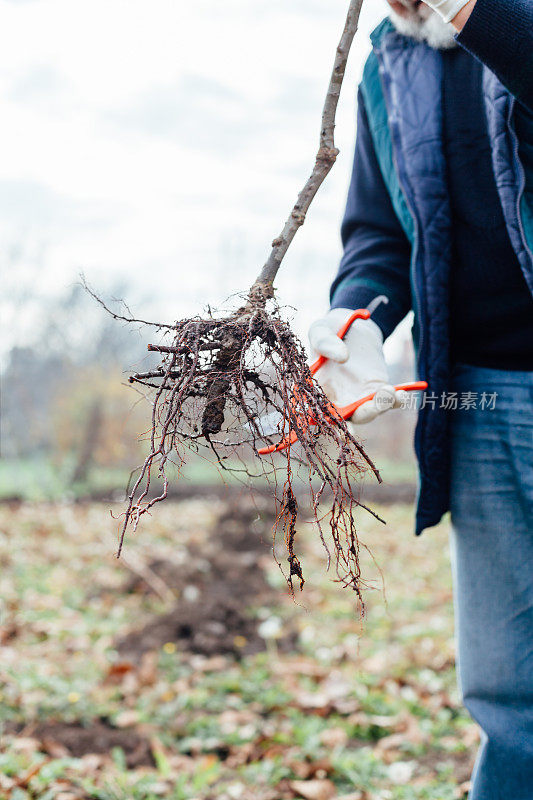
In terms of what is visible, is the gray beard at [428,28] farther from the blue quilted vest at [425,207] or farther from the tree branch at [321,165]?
the tree branch at [321,165]

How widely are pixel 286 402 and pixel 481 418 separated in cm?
43

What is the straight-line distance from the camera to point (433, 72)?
1.43 metres

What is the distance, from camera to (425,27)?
1405mm

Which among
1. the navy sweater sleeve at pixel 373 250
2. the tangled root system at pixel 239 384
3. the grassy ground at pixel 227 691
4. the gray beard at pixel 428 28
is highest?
the gray beard at pixel 428 28

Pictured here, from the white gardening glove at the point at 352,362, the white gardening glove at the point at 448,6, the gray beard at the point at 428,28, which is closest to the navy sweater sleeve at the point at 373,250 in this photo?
the white gardening glove at the point at 352,362

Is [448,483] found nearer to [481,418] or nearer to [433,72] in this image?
[481,418]

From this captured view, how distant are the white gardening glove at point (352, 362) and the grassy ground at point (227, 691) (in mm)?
352

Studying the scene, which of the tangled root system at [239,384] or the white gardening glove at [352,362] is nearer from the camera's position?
the tangled root system at [239,384]

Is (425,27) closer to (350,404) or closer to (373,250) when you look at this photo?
(373,250)

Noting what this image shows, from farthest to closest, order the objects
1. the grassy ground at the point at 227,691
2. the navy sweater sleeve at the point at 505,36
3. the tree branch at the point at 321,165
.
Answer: the grassy ground at the point at 227,691 < the tree branch at the point at 321,165 < the navy sweater sleeve at the point at 505,36

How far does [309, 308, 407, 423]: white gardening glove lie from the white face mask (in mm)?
584

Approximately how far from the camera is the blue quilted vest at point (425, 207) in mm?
1383

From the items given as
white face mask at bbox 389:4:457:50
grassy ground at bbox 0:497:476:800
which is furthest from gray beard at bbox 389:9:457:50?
grassy ground at bbox 0:497:476:800

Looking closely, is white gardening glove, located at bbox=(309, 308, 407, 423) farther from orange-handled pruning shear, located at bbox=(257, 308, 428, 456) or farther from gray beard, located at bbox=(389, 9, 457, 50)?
gray beard, located at bbox=(389, 9, 457, 50)
